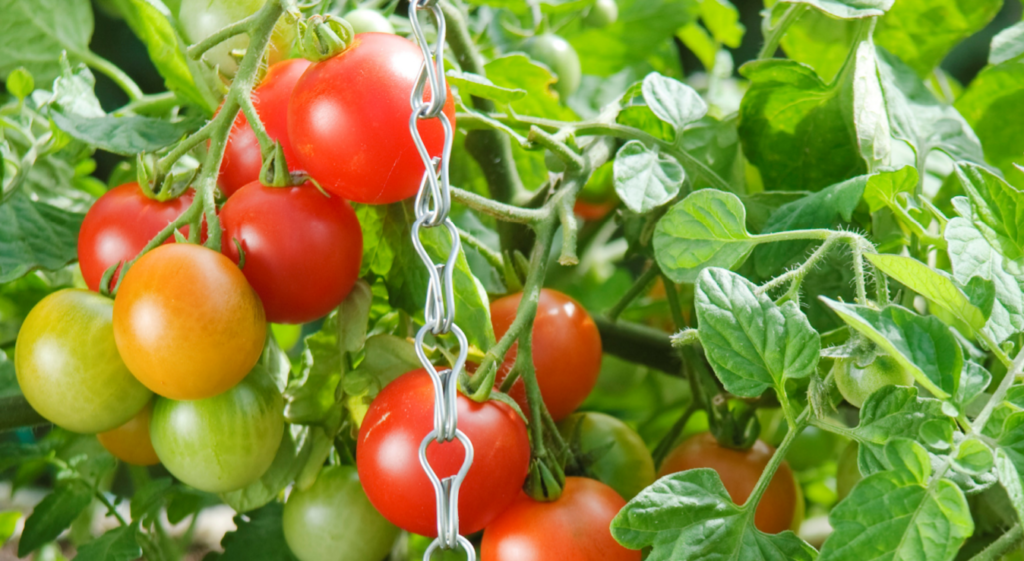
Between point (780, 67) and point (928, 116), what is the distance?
0.10 metres

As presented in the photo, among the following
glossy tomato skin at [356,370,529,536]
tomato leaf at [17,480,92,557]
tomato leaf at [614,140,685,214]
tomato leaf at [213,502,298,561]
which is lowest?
tomato leaf at [17,480,92,557]

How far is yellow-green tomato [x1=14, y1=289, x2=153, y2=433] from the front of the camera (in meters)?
0.35

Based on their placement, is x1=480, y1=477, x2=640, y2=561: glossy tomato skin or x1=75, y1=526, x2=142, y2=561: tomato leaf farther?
x1=75, y1=526, x2=142, y2=561: tomato leaf

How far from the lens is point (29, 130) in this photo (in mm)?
454

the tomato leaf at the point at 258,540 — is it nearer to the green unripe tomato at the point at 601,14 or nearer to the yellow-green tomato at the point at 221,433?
the yellow-green tomato at the point at 221,433

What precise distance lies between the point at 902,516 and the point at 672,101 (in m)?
0.22

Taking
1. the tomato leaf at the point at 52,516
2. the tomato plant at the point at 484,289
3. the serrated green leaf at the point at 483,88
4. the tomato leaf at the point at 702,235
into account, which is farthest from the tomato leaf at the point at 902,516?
the tomato leaf at the point at 52,516

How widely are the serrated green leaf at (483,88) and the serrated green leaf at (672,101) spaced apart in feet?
0.23

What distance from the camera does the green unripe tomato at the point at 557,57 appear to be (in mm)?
571

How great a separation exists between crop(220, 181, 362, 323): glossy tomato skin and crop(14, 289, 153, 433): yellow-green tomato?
66 mm

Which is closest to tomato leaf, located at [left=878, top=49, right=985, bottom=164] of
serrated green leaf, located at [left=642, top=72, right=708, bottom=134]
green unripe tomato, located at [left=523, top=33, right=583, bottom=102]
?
serrated green leaf, located at [left=642, top=72, right=708, bottom=134]

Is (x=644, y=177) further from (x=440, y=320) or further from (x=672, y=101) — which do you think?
(x=440, y=320)

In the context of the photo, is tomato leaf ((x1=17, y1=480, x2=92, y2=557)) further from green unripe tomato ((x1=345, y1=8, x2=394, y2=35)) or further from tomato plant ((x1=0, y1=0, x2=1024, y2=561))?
green unripe tomato ((x1=345, y1=8, x2=394, y2=35))

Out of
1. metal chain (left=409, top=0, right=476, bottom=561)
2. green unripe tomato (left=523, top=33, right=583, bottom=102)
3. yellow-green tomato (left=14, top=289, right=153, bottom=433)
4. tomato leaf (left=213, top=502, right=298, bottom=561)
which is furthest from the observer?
green unripe tomato (left=523, top=33, right=583, bottom=102)
